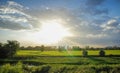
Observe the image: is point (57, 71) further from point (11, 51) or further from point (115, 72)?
point (11, 51)

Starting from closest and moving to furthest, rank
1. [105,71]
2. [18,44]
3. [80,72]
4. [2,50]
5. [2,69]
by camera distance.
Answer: [2,69]
[80,72]
[105,71]
[2,50]
[18,44]

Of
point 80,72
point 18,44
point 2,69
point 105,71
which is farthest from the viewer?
point 18,44

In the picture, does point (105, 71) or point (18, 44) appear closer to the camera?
point (105, 71)

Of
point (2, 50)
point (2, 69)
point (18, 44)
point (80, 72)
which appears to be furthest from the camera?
point (18, 44)

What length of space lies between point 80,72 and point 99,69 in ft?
11.0

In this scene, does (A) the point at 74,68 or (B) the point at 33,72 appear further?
(A) the point at 74,68

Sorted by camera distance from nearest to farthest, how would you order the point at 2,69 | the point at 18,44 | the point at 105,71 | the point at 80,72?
the point at 2,69, the point at 80,72, the point at 105,71, the point at 18,44

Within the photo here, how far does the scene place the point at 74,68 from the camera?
27047 millimetres

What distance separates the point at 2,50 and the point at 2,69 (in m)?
57.4

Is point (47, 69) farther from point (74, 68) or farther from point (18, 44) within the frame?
point (18, 44)

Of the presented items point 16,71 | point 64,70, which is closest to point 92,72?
point 64,70

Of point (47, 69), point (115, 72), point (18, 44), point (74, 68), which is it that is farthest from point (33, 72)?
point (18, 44)

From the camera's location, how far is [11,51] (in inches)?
3076

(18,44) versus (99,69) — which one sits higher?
(18,44)
